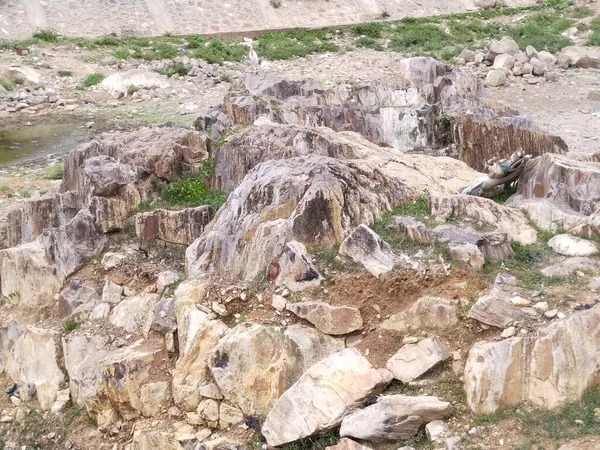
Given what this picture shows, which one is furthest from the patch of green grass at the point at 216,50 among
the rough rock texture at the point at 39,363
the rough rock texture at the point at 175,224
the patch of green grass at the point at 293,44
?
the rough rock texture at the point at 39,363

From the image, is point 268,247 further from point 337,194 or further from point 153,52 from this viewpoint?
point 153,52

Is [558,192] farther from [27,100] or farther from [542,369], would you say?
[27,100]

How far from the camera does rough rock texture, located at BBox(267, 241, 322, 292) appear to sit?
8.11m

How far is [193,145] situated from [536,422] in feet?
23.3

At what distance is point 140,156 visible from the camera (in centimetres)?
1159

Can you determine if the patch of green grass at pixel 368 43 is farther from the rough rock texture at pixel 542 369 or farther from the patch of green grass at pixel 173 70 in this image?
the rough rock texture at pixel 542 369

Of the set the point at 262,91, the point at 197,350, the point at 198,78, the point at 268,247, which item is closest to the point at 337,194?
the point at 268,247

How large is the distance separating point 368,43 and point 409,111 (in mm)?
13878

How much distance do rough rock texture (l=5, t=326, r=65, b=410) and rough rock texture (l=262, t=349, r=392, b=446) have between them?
3.09 meters

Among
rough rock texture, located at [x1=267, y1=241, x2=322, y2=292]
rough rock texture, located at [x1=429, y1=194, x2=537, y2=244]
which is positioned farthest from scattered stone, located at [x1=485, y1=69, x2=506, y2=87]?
rough rock texture, located at [x1=267, y1=241, x2=322, y2=292]

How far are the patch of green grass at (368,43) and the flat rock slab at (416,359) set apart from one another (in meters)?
20.7

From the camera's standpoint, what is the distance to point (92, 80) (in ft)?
76.4

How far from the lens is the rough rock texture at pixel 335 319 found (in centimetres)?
775

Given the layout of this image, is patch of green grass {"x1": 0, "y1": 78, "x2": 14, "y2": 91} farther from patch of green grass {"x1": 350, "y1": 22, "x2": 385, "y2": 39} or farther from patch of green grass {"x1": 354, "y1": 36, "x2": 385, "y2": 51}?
patch of green grass {"x1": 350, "y1": 22, "x2": 385, "y2": 39}
